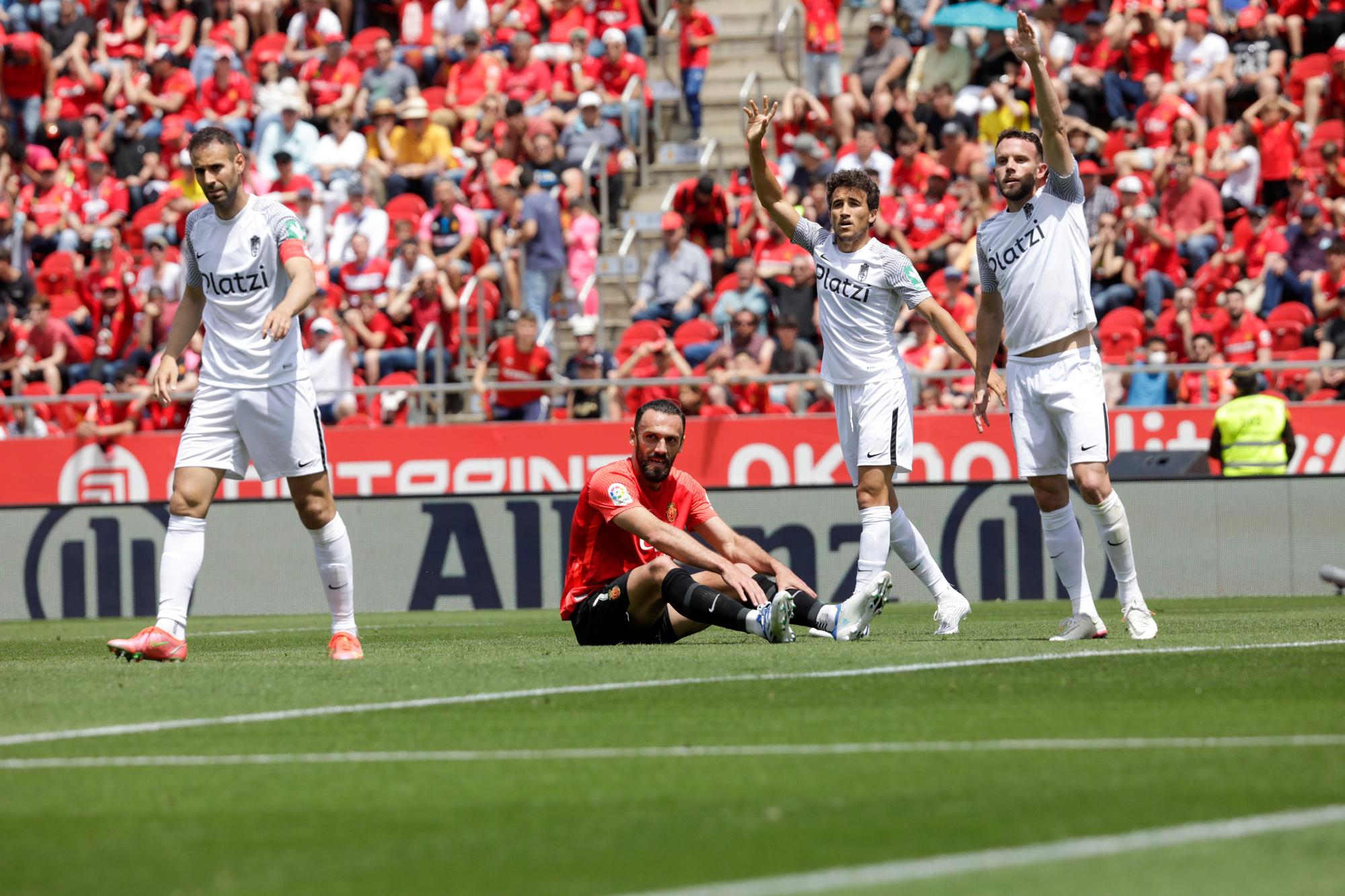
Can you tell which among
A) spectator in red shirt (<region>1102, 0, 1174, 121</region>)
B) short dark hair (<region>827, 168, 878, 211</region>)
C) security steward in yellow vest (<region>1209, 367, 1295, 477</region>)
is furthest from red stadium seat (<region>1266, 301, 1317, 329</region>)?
short dark hair (<region>827, 168, 878, 211</region>)

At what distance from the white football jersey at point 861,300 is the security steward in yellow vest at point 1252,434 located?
673 centimetres

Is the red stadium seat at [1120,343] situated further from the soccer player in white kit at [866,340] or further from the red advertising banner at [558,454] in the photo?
the soccer player in white kit at [866,340]

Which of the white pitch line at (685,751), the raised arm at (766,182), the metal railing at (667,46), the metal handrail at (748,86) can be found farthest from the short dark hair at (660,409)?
the metal railing at (667,46)

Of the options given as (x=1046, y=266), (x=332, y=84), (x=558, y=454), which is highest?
(x=332, y=84)

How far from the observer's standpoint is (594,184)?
78.8 ft

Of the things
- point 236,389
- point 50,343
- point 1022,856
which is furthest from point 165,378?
point 50,343

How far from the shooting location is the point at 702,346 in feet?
68.0

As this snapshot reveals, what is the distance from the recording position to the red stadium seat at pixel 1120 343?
19.5 m

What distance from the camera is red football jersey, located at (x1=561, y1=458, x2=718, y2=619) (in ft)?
32.6

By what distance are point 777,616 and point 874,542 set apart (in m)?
1.37

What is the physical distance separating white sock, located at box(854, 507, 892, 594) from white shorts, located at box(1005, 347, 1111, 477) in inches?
46.0

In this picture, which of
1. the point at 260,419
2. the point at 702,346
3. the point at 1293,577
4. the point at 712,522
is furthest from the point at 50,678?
the point at 702,346

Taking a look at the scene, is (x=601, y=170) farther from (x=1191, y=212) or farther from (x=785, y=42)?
(x=1191, y=212)

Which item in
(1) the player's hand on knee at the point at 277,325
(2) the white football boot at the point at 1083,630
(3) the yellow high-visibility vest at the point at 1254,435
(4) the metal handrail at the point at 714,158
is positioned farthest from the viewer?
(4) the metal handrail at the point at 714,158
